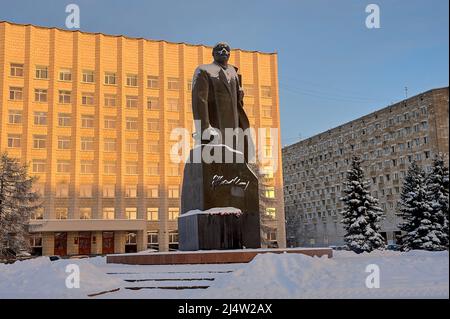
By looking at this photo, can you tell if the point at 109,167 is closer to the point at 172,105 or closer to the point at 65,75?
the point at 172,105

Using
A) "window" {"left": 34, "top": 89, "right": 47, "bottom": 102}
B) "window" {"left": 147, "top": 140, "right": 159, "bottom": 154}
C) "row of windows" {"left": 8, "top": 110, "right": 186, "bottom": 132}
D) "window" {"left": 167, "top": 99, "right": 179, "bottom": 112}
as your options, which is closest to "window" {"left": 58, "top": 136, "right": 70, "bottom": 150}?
"row of windows" {"left": 8, "top": 110, "right": 186, "bottom": 132}

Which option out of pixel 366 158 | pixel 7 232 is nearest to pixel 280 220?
pixel 366 158

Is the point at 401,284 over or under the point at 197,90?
under

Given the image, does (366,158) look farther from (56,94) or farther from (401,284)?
(401,284)

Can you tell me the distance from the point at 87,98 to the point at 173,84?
28.1 ft

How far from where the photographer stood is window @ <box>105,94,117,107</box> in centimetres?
4638

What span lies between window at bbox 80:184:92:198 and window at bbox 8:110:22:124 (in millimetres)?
8087

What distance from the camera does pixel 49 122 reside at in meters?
44.0

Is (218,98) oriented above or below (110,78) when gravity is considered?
below

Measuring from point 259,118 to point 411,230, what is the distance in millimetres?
27811

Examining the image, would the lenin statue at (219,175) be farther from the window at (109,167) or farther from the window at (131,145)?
the window at (131,145)

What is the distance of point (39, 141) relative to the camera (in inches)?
1716

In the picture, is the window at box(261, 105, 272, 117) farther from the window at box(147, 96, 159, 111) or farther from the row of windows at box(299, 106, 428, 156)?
the row of windows at box(299, 106, 428, 156)
